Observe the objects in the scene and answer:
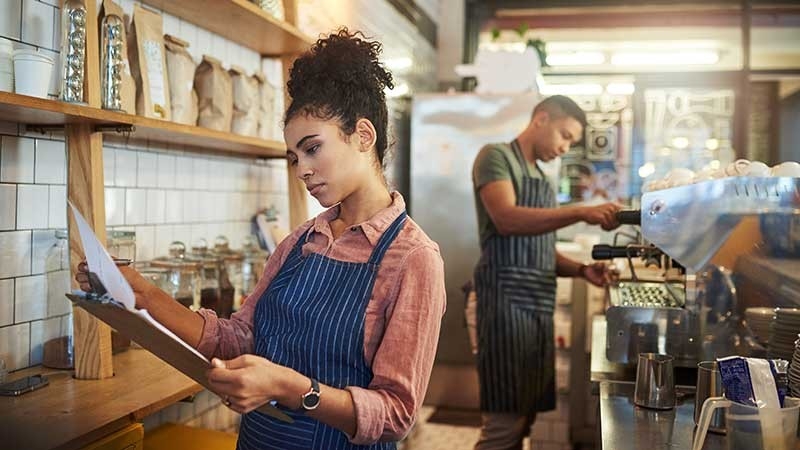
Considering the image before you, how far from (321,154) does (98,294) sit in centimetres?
45

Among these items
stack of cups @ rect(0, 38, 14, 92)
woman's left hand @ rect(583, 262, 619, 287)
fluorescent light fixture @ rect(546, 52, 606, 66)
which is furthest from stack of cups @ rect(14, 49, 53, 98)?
fluorescent light fixture @ rect(546, 52, 606, 66)

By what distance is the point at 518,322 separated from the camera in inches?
128

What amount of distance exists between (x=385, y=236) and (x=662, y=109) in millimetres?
4539

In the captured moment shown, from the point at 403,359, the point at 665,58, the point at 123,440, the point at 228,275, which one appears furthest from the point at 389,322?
the point at 665,58

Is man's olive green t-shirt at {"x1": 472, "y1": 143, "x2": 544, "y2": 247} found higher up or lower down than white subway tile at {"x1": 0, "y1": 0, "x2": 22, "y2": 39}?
lower down

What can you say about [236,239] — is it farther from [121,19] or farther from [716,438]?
[716,438]

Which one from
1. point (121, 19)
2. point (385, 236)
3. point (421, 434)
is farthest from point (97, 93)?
point (421, 434)

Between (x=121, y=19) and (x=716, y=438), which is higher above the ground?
(x=121, y=19)

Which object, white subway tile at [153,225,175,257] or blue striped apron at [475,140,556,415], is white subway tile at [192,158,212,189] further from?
blue striped apron at [475,140,556,415]

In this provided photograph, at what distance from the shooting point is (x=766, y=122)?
562cm

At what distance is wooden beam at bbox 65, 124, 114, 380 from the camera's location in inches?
76.9

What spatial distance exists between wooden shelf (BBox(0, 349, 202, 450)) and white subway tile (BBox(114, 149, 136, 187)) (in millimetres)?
520

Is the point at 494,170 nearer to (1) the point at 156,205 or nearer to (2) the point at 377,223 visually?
(1) the point at 156,205

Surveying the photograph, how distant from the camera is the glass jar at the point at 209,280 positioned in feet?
8.27
